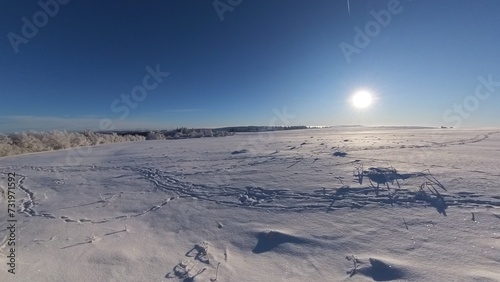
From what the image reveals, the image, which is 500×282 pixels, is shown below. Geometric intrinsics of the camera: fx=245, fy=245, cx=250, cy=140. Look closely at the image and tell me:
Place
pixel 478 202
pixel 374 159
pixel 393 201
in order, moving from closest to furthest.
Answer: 1. pixel 478 202
2. pixel 393 201
3. pixel 374 159

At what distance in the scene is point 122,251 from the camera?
9.68 ft

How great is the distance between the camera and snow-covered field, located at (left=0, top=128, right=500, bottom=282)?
2.47 meters

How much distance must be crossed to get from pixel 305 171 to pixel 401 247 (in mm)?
3418

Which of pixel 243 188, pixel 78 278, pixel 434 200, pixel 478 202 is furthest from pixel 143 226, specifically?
pixel 478 202

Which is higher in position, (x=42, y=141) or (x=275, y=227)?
(x=42, y=141)

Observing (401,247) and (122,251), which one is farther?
(122,251)

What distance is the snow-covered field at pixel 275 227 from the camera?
2.47m

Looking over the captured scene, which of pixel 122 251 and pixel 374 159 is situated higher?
pixel 374 159

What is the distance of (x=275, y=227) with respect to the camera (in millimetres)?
3389

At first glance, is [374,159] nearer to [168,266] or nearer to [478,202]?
[478,202]

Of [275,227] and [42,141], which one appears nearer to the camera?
[275,227]

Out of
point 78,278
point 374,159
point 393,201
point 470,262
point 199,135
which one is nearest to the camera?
point 470,262

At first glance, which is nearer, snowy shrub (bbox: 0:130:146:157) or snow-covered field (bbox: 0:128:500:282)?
snow-covered field (bbox: 0:128:500:282)

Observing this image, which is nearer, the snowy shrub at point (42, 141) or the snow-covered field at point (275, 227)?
the snow-covered field at point (275, 227)
